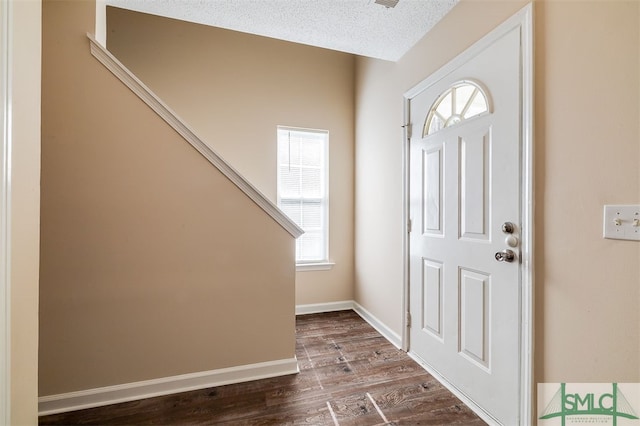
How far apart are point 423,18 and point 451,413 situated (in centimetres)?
252

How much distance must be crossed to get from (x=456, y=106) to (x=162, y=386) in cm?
261

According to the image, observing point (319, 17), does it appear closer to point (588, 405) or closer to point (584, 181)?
point (584, 181)

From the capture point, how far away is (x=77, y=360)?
160cm

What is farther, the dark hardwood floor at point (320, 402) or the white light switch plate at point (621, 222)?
the dark hardwood floor at point (320, 402)

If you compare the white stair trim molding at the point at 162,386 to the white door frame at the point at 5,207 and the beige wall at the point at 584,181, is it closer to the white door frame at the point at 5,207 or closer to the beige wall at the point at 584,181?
the white door frame at the point at 5,207

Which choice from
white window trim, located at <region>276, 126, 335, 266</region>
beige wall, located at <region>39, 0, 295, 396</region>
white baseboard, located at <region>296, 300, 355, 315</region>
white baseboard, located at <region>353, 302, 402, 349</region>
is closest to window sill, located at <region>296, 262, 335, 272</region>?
white window trim, located at <region>276, 126, 335, 266</region>

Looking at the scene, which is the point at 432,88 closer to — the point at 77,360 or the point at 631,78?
the point at 631,78

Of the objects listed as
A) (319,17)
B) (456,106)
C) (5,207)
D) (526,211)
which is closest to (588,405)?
(526,211)

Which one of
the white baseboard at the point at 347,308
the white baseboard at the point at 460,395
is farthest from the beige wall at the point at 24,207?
the white baseboard at the point at 347,308

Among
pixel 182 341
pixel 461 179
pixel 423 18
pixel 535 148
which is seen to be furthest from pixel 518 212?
pixel 182 341

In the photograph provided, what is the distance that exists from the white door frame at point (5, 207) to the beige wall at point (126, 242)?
1011 mm

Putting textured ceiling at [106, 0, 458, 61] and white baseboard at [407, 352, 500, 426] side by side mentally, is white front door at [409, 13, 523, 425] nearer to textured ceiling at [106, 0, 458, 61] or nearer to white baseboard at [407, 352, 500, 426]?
white baseboard at [407, 352, 500, 426]

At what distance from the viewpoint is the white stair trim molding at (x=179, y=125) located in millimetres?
1592

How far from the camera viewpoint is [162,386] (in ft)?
5.62
